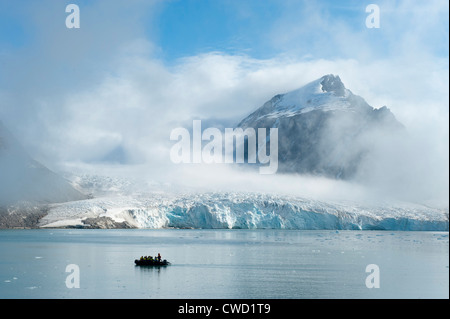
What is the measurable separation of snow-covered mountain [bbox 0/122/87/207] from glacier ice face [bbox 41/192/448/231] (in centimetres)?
1553

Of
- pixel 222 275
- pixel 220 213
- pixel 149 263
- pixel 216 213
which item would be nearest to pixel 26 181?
pixel 216 213

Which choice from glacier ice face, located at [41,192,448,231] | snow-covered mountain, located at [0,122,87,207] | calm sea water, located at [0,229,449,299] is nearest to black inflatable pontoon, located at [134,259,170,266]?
calm sea water, located at [0,229,449,299]

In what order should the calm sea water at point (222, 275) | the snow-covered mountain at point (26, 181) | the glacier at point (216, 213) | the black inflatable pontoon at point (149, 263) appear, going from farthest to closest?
1. the snow-covered mountain at point (26, 181)
2. the glacier at point (216, 213)
3. the black inflatable pontoon at point (149, 263)
4. the calm sea water at point (222, 275)

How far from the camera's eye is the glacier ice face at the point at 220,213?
14088 cm

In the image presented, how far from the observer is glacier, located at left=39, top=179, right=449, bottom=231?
141m

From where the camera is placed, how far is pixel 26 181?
565 feet

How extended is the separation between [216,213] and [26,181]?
243 ft

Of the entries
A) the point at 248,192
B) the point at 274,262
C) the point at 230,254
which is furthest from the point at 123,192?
the point at 274,262

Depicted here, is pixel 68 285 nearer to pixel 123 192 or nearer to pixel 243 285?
pixel 243 285

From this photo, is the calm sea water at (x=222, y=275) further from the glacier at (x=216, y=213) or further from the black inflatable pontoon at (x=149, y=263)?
the glacier at (x=216, y=213)

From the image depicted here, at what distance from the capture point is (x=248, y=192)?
149 m

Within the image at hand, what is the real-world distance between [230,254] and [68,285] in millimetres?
29572

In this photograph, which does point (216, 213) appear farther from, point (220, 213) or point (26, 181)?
point (26, 181)

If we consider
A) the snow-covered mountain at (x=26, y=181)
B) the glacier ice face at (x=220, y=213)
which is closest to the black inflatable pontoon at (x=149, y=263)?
the glacier ice face at (x=220, y=213)
